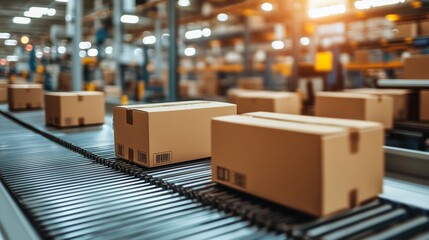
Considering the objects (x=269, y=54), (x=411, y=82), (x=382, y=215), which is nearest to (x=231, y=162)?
(x=382, y=215)

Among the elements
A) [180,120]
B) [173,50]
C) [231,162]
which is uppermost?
[173,50]

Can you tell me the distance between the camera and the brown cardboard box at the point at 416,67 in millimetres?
4145

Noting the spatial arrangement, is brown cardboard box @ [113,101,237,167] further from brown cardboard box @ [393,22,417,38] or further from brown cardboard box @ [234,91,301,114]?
brown cardboard box @ [393,22,417,38]

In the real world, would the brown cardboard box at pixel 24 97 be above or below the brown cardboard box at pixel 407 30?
below

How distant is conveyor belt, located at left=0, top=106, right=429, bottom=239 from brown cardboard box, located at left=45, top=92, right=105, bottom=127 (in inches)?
68.1

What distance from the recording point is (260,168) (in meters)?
1.80

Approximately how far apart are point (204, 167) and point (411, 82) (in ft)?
7.58

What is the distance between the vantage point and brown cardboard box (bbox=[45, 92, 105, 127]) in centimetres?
437

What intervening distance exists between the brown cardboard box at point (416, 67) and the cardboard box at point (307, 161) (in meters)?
2.84

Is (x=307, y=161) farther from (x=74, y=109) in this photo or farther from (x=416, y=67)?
(x=74, y=109)

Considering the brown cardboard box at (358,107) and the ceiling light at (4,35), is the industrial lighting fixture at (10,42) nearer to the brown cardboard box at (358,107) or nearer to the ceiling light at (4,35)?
the ceiling light at (4,35)

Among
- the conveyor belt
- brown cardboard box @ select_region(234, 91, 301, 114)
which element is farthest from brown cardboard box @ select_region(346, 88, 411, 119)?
the conveyor belt

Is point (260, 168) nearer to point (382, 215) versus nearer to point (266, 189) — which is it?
point (266, 189)

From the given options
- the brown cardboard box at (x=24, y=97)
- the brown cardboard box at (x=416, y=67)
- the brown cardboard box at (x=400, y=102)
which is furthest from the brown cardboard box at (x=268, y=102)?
the brown cardboard box at (x=24, y=97)
